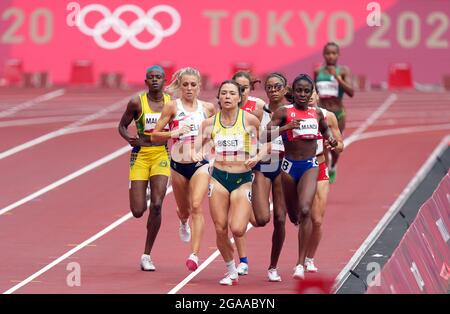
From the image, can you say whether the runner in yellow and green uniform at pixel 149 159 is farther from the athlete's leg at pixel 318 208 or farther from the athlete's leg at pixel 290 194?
the athlete's leg at pixel 318 208

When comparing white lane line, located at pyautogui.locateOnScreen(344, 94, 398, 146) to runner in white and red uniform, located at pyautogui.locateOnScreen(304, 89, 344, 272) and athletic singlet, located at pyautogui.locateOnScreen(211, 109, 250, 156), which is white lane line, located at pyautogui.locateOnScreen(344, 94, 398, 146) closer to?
runner in white and red uniform, located at pyautogui.locateOnScreen(304, 89, 344, 272)

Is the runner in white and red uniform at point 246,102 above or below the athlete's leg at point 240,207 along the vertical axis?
above

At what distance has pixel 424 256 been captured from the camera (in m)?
13.6

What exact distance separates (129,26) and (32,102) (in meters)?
3.12

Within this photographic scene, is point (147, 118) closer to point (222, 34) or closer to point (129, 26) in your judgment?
point (129, 26)

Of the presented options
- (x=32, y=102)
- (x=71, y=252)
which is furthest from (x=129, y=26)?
(x=71, y=252)

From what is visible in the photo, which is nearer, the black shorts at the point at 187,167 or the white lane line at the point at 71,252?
the white lane line at the point at 71,252

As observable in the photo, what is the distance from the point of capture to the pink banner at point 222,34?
113 feet

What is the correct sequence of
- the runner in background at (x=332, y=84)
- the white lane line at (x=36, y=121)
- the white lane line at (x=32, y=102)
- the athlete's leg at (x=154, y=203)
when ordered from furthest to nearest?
the white lane line at (x=32, y=102)
the white lane line at (x=36, y=121)
the runner in background at (x=332, y=84)
the athlete's leg at (x=154, y=203)

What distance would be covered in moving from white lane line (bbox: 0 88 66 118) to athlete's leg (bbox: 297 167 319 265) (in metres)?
16.3

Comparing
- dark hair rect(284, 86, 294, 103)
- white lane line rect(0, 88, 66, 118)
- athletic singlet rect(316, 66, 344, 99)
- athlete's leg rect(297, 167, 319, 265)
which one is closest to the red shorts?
athlete's leg rect(297, 167, 319, 265)

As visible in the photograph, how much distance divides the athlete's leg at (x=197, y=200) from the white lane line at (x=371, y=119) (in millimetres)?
13366

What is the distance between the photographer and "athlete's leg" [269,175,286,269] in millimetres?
14977

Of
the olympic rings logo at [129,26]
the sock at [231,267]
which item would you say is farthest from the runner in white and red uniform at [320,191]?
the olympic rings logo at [129,26]
